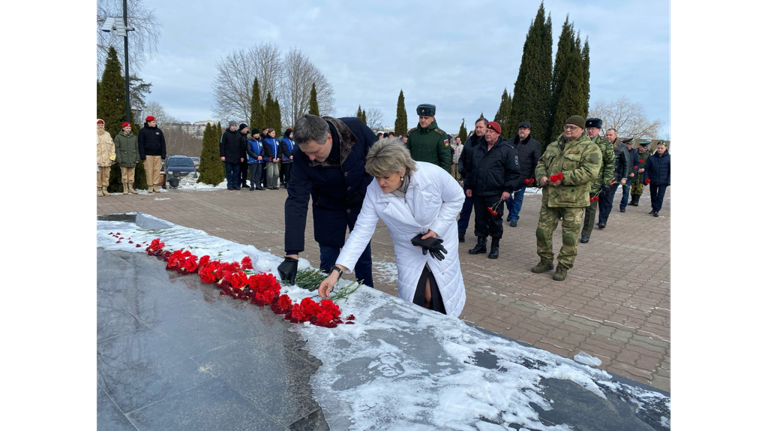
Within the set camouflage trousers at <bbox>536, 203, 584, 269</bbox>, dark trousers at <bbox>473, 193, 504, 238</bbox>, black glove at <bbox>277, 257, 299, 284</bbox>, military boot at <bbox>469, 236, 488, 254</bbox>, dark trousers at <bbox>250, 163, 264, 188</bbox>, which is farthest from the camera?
dark trousers at <bbox>250, 163, 264, 188</bbox>

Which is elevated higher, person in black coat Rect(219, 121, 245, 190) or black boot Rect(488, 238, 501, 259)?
person in black coat Rect(219, 121, 245, 190)

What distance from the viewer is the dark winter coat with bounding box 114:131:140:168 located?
11203 mm

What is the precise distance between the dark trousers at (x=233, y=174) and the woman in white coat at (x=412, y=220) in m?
11.9

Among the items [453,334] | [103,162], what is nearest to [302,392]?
[453,334]

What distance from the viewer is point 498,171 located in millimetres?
6324

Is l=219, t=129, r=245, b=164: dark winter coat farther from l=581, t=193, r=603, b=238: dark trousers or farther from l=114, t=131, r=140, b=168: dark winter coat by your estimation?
l=581, t=193, r=603, b=238: dark trousers

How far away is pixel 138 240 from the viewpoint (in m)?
4.42

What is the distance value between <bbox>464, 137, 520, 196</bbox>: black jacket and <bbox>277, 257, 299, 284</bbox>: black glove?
13.0ft

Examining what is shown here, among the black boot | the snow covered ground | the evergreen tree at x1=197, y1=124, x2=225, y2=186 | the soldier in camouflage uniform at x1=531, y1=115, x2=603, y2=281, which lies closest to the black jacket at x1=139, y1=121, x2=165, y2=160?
the evergreen tree at x1=197, y1=124, x2=225, y2=186

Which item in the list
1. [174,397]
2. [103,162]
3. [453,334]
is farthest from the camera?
[103,162]
